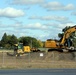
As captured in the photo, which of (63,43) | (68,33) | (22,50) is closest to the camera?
(68,33)

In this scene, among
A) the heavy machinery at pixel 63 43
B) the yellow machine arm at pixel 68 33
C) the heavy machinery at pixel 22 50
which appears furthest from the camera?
the heavy machinery at pixel 22 50

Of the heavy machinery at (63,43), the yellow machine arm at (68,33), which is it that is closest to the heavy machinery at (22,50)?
the heavy machinery at (63,43)

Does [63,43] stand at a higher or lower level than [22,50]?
higher

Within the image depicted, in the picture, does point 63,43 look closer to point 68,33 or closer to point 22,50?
point 68,33

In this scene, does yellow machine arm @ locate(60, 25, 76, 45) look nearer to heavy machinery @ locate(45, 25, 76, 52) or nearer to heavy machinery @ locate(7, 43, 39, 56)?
heavy machinery @ locate(45, 25, 76, 52)

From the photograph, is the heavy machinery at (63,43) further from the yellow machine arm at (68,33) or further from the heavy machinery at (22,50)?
the heavy machinery at (22,50)

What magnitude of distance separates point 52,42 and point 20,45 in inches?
489

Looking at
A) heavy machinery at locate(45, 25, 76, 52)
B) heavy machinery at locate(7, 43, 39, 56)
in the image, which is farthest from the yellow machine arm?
heavy machinery at locate(7, 43, 39, 56)

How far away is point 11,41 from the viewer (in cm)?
17475

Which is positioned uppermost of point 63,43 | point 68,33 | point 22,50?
point 68,33

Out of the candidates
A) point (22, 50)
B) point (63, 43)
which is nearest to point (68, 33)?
point (63, 43)

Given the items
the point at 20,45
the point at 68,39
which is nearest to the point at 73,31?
the point at 68,39

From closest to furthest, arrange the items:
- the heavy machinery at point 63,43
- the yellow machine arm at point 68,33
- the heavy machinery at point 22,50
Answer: the yellow machine arm at point 68,33
the heavy machinery at point 63,43
the heavy machinery at point 22,50

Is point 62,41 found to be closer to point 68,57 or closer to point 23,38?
point 68,57
